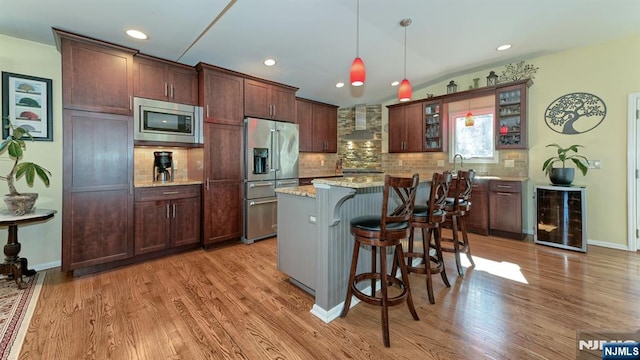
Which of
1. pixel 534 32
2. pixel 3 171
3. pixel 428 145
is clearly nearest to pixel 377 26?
pixel 534 32

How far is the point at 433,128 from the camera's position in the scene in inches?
205

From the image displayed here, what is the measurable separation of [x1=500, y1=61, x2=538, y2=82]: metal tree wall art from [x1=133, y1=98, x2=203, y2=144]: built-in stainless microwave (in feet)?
16.2

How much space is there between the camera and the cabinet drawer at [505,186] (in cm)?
399

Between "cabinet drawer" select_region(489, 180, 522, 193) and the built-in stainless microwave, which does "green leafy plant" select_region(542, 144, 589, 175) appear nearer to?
"cabinet drawer" select_region(489, 180, 522, 193)

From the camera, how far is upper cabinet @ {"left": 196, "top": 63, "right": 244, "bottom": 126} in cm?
360

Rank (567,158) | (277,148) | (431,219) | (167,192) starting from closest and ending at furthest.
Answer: (431,219)
(167,192)
(567,158)
(277,148)

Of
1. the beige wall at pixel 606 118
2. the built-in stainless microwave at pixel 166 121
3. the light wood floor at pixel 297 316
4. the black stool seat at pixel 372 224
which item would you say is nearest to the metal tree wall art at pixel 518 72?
the beige wall at pixel 606 118

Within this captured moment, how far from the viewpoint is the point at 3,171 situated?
9.02 feet

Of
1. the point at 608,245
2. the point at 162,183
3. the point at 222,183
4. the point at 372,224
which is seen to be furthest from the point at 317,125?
the point at 608,245

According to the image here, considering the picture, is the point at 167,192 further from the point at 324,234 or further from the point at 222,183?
the point at 324,234

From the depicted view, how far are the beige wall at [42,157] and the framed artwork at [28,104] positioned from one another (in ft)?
0.17

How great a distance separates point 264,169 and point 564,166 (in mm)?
4532

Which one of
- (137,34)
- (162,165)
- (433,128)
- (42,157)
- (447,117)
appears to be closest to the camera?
(137,34)

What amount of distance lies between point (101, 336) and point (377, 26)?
147 inches
